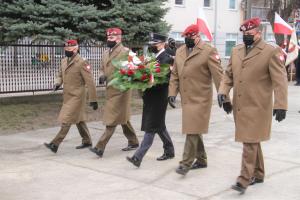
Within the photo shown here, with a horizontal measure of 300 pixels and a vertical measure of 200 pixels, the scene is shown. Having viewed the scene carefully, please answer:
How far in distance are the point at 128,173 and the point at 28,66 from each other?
6406 millimetres

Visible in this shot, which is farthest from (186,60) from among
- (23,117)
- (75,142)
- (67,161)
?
(23,117)

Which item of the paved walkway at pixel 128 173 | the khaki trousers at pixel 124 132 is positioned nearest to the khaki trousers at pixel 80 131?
the paved walkway at pixel 128 173

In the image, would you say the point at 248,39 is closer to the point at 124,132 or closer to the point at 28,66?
the point at 124,132

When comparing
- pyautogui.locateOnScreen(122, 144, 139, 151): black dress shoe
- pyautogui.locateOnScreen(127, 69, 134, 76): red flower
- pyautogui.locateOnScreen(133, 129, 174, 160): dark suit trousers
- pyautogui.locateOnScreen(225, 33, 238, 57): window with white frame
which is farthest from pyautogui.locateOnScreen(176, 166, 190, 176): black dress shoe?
pyautogui.locateOnScreen(225, 33, 238, 57): window with white frame

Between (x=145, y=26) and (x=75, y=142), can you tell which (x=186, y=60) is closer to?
(x=75, y=142)

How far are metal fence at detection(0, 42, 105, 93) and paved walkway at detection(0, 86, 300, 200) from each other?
307 centimetres

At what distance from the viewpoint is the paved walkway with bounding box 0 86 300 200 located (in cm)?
574

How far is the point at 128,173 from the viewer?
6621mm

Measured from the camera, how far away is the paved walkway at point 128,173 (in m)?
5.74

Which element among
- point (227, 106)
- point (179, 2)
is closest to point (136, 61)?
point (227, 106)

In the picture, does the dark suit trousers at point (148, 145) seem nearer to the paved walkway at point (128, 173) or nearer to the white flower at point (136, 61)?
the paved walkway at point (128, 173)

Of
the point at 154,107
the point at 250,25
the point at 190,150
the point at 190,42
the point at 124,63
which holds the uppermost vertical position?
the point at 250,25

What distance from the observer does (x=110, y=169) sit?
269 inches

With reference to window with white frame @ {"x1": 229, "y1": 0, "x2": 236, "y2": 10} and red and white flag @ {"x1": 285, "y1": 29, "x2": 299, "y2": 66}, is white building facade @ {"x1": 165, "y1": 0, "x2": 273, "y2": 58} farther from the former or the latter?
red and white flag @ {"x1": 285, "y1": 29, "x2": 299, "y2": 66}
